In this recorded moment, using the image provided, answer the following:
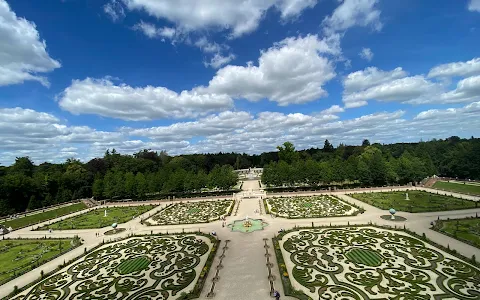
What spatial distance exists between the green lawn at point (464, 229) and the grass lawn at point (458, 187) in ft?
72.7

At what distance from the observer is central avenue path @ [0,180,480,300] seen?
19.4 meters

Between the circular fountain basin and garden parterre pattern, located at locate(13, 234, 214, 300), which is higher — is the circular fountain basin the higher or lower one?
the higher one

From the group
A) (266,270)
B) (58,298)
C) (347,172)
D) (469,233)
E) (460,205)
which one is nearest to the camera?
(58,298)

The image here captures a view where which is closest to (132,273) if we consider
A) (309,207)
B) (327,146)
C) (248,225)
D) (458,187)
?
(248,225)

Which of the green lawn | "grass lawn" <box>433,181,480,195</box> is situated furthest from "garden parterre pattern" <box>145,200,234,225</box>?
"grass lawn" <box>433,181,480,195</box>

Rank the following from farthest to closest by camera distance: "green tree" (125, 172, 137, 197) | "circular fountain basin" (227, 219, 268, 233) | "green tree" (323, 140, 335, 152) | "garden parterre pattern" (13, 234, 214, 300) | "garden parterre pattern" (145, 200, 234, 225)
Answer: "green tree" (323, 140, 335, 152) → "green tree" (125, 172, 137, 197) → "garden parterre pattern" (145, 200, 234, 225) → "circular fountain basin" (227, 219, 268, 233) → "garden parterre pattern" (13, 234, 214, 300)

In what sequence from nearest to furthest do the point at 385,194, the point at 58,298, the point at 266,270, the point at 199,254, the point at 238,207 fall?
the point at 58,298 → the point at 266,270 → the point at 199,254 → the point at 238,207 → the point at 385,194

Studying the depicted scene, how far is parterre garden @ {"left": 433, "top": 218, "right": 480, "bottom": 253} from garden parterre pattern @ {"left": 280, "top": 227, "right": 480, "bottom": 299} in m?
4.18

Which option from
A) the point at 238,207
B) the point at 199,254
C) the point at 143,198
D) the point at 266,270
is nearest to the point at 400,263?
the point at 266,270

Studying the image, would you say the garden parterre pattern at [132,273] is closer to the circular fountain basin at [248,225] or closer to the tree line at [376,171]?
the circular fountain basin at [248,225]

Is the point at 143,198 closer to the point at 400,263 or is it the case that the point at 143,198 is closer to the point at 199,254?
the point at 199,254

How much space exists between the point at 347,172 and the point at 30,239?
2548 inches

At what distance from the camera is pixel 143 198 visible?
69000 mm

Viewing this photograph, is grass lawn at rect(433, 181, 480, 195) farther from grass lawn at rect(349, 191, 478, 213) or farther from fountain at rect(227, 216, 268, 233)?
fountain at rect(227, 216, 268, 233)
